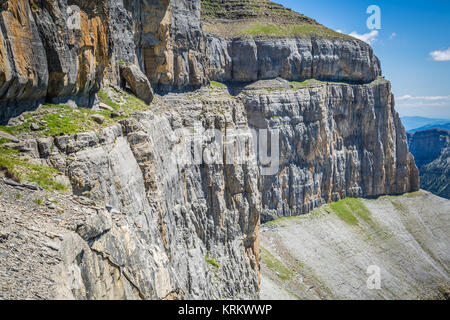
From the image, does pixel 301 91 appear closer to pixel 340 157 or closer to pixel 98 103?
pixel 340 157

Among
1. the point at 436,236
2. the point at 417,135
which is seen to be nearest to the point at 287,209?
the point at 436,236

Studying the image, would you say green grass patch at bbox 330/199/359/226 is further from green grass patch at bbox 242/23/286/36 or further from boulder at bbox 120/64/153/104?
boulder at bbox 120/64/153/104

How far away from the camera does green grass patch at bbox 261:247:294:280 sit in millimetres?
65062

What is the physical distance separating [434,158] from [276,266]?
14981cm

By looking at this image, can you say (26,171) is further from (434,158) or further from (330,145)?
(434,158)

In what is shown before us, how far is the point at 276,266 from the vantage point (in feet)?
219

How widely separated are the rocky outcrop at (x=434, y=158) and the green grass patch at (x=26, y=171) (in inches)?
6520

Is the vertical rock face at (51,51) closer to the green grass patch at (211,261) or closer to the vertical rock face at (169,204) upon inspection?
the vertical rock face at (169,204)

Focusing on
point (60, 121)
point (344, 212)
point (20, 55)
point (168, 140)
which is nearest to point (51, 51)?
point (20, 55)

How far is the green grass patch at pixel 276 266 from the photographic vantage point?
6506 centimetres

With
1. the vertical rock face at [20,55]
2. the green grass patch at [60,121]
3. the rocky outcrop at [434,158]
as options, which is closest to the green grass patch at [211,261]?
the green grass patch at [60,121]

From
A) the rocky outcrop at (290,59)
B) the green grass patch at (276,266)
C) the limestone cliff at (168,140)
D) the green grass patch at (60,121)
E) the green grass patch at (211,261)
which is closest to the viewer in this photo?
the limestone cliff at (168,140)

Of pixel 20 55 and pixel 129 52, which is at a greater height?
pixel 129 52

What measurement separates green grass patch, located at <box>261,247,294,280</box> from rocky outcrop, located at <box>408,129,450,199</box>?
115 metres
